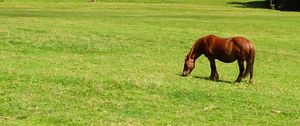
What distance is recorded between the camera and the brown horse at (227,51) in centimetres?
1805

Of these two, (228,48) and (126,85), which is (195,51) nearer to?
(228,48)

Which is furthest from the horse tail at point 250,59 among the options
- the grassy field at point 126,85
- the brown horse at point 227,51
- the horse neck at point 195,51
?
the horse neck at point 195,51

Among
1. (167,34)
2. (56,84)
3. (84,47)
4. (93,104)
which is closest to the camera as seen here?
(93,104)

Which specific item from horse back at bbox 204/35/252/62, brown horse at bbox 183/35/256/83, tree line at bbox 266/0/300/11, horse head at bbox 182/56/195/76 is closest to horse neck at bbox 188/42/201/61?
brown horse at bbox 183/35/256/83

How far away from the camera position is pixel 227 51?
59.9 ft

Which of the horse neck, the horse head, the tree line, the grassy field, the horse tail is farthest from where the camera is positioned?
the tree line

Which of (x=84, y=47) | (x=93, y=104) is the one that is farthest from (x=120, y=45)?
(x=93, y=104)

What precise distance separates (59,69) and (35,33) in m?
12.9

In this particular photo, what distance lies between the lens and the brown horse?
59.2 feet

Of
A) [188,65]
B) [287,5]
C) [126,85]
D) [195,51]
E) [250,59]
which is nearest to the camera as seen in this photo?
[126,85]

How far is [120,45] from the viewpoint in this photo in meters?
29.0

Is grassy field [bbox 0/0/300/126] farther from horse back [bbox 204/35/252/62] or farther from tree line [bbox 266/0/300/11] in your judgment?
tree line [bbox 266/0/300/11]

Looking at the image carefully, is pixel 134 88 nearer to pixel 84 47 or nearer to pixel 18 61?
pixel 18 61

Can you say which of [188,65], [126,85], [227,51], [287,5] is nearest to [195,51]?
[188,65]
